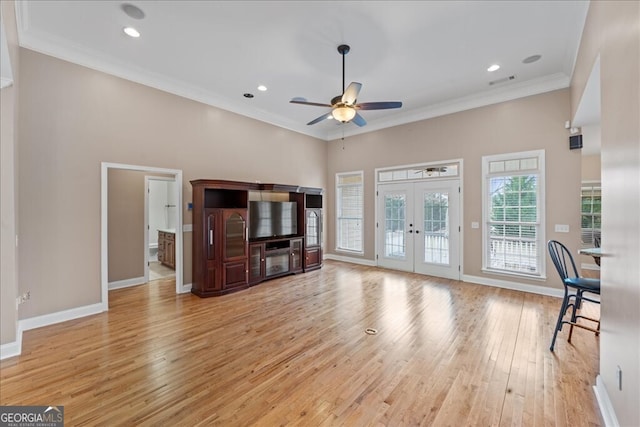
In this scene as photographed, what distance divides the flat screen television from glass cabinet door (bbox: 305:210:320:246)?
294 millimetres

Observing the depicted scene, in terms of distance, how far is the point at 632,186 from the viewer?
1499mm

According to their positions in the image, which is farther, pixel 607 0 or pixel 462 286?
pixel 462 286

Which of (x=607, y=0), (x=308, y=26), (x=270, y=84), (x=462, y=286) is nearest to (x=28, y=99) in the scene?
(x=270, y=84)

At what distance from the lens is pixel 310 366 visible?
2557 mm

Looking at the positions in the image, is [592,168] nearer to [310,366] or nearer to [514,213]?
[514,213]

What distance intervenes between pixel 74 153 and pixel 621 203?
18.5 ft

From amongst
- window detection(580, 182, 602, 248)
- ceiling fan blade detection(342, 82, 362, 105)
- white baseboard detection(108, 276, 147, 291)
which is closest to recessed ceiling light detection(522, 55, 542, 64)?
ceiling fan blade detection(342, 82, 362, 105)

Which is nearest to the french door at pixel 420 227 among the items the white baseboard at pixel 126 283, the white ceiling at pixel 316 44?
the white ceiling at pixel 316 44

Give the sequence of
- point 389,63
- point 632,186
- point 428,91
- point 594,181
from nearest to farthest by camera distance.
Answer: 1. point 632,186
2. point 389,63
3. point 428,91
4. point 594,181

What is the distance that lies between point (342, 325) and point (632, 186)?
9.49 ft

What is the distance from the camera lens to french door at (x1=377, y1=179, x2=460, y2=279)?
5.65 metres

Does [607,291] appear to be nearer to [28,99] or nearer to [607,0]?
[607,0]

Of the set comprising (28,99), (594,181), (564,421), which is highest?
(28,99)

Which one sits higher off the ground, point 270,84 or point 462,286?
point 270,84
